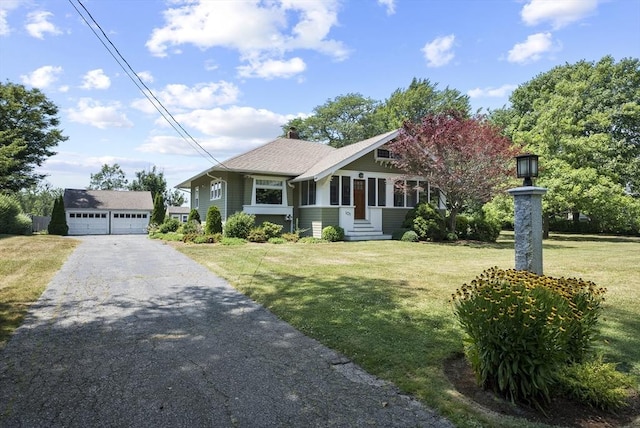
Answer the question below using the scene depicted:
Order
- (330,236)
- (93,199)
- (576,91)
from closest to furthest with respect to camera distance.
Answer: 1. (330,236)
2. (576,91)
3. (93,199)

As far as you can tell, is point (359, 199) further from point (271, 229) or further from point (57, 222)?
point (57, 222)

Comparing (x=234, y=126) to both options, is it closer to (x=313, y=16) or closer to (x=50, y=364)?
(x=313, y=16)

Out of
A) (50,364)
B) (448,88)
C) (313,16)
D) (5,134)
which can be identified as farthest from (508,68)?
(5,134)

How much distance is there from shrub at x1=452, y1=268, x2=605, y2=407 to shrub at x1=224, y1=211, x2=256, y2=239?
1402 centimetres

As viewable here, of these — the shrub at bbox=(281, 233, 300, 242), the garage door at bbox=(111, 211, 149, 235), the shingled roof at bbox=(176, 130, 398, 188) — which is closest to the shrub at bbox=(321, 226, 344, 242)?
the shrub at bbox=(281, 233, 300, 242)

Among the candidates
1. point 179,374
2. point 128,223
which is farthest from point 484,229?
point 128,223

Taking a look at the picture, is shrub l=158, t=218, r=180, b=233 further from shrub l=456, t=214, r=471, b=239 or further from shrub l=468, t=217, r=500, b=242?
shrub l=468, t=217, r=500, b=242

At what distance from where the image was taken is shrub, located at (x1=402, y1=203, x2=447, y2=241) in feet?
55.0

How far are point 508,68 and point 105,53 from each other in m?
16.5

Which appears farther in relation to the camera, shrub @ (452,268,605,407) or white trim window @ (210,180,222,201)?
white trim window @ (210,180,222,201)

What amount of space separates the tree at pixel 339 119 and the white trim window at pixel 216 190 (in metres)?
21.5

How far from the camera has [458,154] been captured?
15.0 m

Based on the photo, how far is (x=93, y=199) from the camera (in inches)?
1336

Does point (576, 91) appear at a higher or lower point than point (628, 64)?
lower
